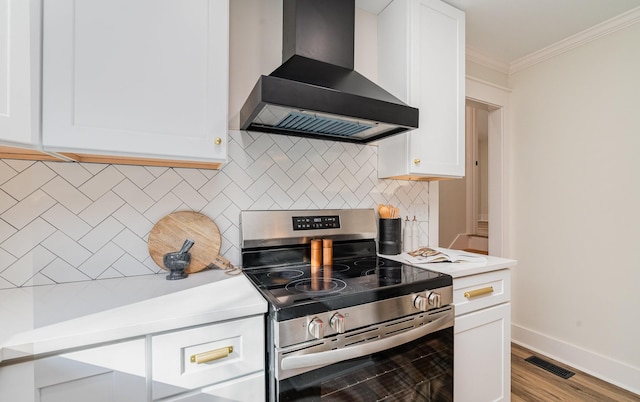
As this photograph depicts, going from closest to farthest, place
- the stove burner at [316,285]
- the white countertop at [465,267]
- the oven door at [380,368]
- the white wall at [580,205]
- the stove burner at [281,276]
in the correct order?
the oven door at [380,368], the stove burner at [316,285], the stove burner at [281,276], the white countertop at [465,267], the white wall at [580,205]

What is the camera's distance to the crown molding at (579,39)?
1896 millimetres

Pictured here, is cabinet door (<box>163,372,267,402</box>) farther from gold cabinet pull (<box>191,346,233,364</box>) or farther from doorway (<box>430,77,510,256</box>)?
doorway (<box>430,77,510,256</box>)

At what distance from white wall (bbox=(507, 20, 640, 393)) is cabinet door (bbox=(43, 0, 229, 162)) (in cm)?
261

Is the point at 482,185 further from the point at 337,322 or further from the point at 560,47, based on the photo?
the point at 337,322

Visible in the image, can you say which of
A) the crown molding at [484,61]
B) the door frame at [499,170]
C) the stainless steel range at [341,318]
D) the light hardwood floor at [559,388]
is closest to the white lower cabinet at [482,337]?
the stainless steel range at [341,318]

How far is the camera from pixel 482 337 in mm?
1471

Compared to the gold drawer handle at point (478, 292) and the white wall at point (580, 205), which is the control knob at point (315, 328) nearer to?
the gold drawer handle at point (478, 292)

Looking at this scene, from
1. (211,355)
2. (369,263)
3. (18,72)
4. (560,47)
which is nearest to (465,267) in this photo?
(369,263)

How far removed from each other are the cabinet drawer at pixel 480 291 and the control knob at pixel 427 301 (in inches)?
7.7

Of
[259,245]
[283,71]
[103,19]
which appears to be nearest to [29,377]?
[259,245]

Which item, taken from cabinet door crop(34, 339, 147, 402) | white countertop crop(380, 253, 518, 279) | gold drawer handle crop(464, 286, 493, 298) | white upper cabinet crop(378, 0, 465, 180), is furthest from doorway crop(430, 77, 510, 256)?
cabinet door crop(34, 339, 147, 402)

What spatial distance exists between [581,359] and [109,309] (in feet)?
9.97

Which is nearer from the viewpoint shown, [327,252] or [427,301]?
[427,301]

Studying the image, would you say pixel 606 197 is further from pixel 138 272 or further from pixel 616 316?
pixel 138 272
